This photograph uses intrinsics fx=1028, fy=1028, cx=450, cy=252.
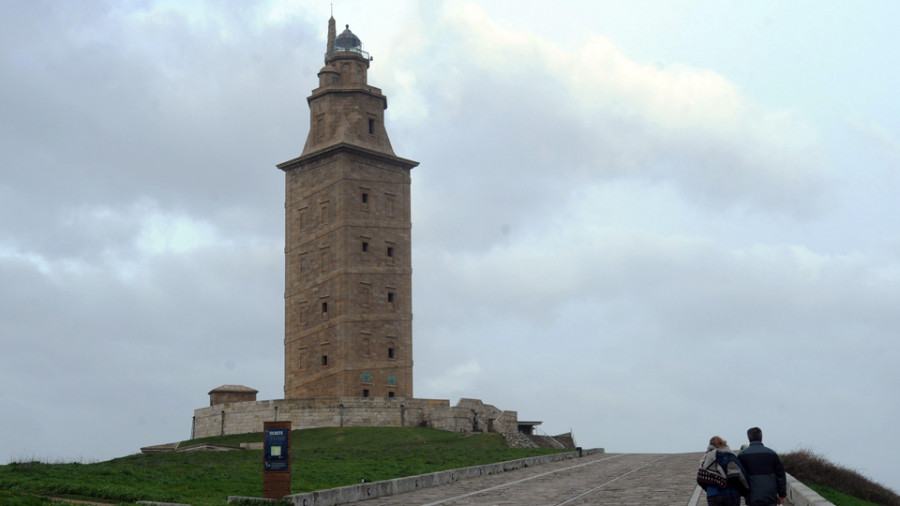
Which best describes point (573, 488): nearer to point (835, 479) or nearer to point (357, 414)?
point (835, 479)

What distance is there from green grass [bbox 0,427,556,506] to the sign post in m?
Answer: 0.97

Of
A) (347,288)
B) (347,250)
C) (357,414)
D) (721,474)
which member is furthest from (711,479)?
(347,250)

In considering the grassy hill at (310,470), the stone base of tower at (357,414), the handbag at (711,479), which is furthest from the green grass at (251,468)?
the handbag at (711,479)

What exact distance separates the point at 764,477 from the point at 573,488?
407 inches

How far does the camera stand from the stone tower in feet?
180

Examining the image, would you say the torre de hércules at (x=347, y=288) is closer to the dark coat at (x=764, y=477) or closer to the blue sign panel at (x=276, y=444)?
the blue sign panel at (x=276, y=444)

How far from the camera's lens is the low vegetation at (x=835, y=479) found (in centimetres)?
2919

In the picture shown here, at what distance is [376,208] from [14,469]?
33521mm

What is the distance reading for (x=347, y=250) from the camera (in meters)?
55.6

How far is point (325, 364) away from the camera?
55156mm

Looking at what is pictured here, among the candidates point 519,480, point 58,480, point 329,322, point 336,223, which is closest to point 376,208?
point 336,223

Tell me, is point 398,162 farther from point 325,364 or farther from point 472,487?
point 472,487

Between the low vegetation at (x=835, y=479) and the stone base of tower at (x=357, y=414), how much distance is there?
22.1 m

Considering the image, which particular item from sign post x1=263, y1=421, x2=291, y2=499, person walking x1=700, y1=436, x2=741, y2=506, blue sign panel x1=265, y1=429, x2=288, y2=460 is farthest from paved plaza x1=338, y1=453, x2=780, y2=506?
person walking x1=700, y1=436, x2=741, y2=506
